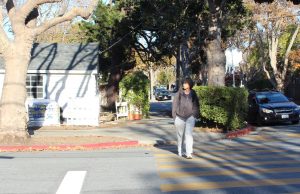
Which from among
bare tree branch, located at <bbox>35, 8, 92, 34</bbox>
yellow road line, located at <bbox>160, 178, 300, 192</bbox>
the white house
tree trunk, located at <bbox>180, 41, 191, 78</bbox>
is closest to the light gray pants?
yellow road line, located at <bbox>160, 178, 300, 192</bbox>

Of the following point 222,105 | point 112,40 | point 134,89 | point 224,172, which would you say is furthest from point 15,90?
point 112,40

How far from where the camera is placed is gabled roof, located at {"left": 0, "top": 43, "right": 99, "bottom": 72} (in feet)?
84.5

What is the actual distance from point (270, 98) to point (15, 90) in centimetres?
1267

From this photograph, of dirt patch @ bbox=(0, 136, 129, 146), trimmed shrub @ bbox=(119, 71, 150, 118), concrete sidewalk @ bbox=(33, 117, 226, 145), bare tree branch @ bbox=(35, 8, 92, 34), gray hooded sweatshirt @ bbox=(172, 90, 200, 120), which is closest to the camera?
gray hooded sweatshirt @ bbox=(172, 90, 200, 120)

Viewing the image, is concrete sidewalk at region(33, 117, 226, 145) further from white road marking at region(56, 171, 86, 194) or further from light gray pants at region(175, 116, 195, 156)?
white road marking at region(56, 171, 86, 194)

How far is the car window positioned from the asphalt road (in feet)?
28.6

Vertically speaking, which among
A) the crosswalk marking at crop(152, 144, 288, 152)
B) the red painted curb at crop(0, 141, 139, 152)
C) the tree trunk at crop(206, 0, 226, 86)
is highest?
the tree trunk at crop(206, 0, 226, 86)

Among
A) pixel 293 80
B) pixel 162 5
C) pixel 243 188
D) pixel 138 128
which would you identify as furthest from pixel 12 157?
pixel 293 80

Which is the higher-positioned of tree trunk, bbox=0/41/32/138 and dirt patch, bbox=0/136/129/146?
tree trunk, bbox=0/41/32/138

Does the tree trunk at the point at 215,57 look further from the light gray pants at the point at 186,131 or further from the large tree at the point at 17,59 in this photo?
the light gray pants at the point at 186,131

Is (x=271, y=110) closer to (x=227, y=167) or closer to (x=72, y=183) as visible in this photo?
(x=227, y=167)

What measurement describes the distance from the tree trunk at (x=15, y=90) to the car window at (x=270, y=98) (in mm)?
11730

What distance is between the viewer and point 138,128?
21219mm

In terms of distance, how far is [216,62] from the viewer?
22266mm
